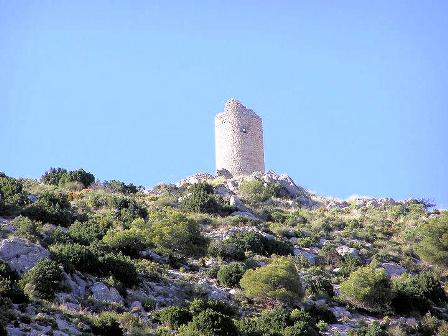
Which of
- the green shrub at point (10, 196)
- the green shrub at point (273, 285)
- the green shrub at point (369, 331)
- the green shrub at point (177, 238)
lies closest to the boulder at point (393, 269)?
the green shrub at point (273, 285)

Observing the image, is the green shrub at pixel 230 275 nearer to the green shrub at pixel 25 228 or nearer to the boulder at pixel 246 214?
Result: the green shrub at pixel 25 228

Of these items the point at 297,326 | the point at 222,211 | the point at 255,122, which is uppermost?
the point at 255,122

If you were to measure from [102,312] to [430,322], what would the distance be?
10.5 metres

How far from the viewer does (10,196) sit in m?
29.8

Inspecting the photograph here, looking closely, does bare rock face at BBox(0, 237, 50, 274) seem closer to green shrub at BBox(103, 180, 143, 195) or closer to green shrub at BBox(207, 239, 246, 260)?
green shrub at BBox(207, 239, 246, 260)

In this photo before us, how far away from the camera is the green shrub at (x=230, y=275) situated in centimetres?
2494

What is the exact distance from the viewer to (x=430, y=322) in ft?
78.9

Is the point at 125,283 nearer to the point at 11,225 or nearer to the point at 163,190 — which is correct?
the point at 11,225

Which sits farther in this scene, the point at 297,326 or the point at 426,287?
the point at 426,287

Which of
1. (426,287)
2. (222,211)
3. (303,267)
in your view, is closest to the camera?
(426,287)

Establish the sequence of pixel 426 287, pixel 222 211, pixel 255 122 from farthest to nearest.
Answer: pixel 255 122
pixel 222 211
pixel 426 287

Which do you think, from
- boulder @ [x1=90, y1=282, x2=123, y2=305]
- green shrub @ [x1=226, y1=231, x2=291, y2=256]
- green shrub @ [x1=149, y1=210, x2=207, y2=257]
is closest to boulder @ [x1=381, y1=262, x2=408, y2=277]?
green shrub @ [x1=226, y1=231, x2=291, y2=256]

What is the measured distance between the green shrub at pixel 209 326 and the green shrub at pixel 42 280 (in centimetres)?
339

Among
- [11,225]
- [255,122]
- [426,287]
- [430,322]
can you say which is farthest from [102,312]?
[255,122]
